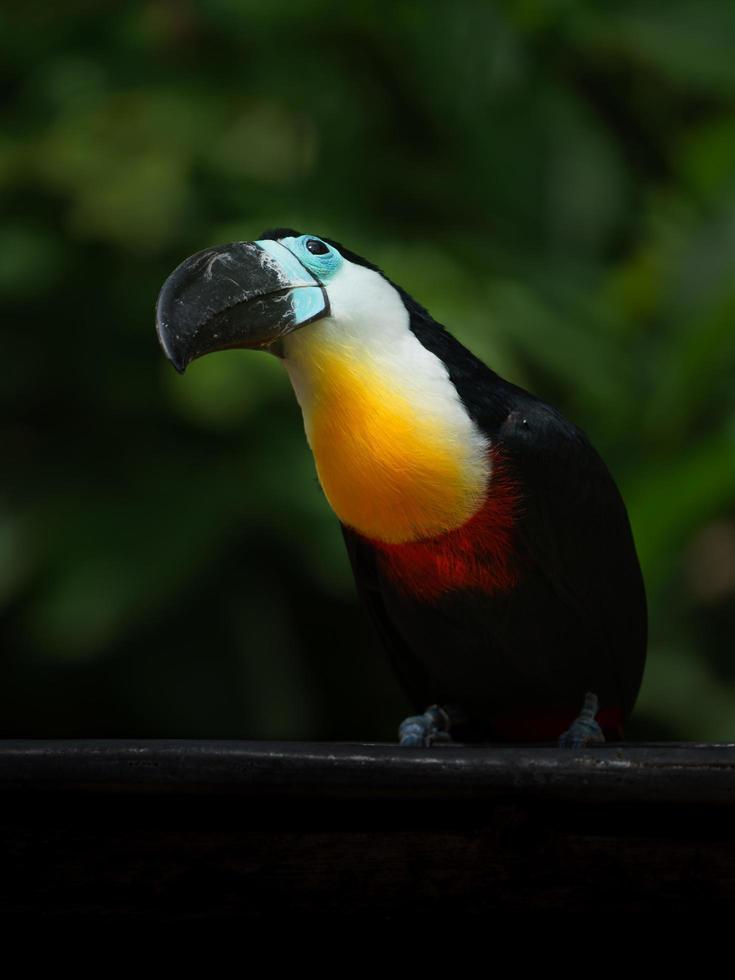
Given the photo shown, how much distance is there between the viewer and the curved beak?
5.31 ft

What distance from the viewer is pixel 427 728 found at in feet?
6.33

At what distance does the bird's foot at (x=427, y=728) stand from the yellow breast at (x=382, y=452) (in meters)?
0.27

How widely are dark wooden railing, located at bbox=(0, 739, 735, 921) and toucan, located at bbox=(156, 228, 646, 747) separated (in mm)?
431

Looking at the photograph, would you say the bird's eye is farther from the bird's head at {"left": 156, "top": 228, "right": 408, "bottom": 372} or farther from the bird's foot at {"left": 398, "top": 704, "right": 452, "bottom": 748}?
the bird's foot at {"left": 398, "top": 704, "right": 452, "bottom": 748}

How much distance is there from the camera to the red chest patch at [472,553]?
1792mm

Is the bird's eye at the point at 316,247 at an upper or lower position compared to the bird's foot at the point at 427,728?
upper

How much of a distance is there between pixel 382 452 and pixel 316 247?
0.92 feet

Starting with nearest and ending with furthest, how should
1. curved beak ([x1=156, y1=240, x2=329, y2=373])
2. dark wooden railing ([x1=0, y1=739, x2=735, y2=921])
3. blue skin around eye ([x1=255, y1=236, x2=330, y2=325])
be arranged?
dark wooden railing ([x1=0, y1=739, x2=735, y2=921]) < curved beak ([x1=156, y1=240, x2=329, y2=373]) < blue skin around eye ([x1=255, y1=236, x2=330, y2=325])

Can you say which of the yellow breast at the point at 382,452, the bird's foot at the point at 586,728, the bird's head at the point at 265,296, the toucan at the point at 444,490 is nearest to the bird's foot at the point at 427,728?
the toucan at the point at 444,490

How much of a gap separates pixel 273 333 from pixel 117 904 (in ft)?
2.22

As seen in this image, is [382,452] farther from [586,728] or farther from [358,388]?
[586,728]

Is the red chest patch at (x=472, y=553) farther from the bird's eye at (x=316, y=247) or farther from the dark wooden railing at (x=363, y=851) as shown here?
the dark wooden railing at (x=363, y=851)

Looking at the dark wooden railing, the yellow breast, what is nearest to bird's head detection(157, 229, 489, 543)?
the yellow breast

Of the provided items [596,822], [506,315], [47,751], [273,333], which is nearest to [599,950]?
[596,822]
